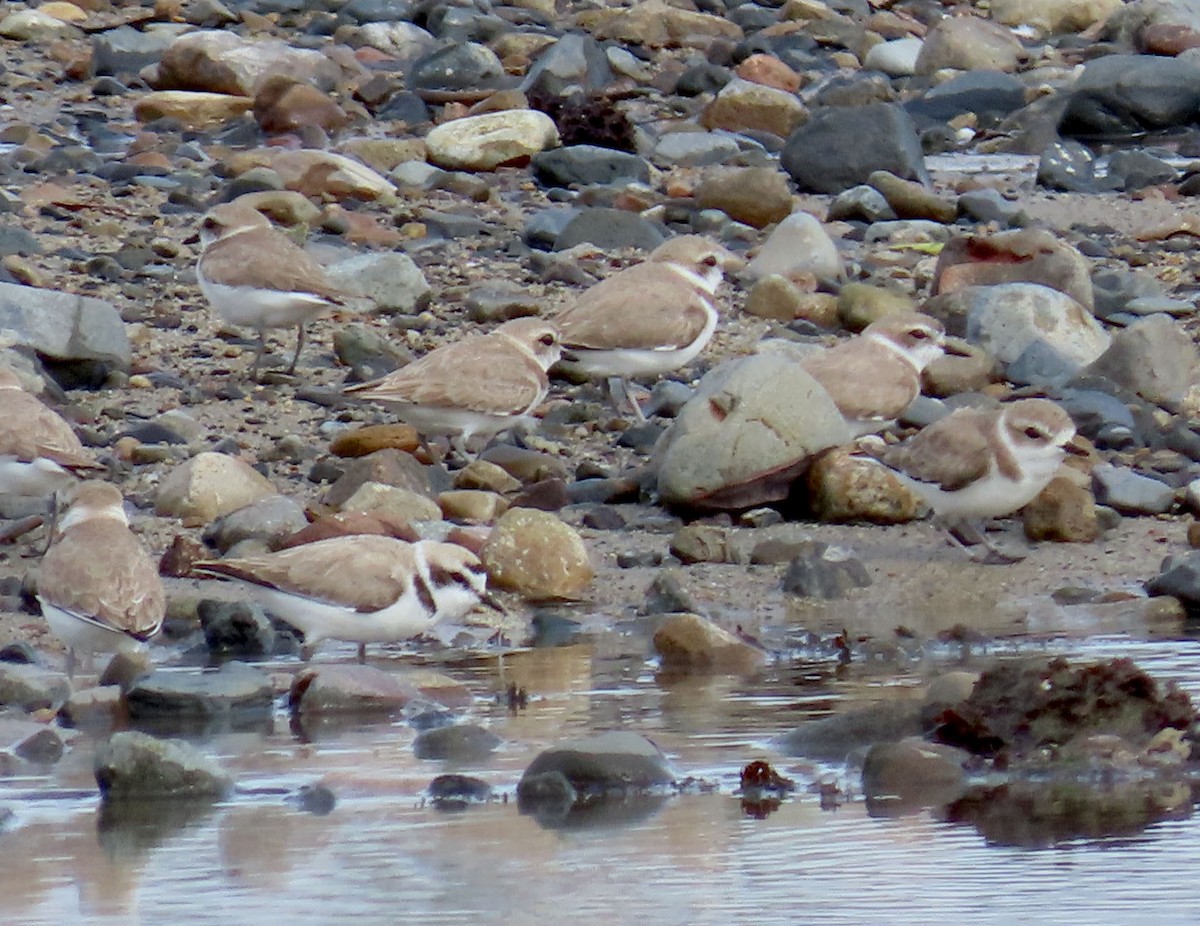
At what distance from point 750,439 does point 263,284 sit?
106 inches

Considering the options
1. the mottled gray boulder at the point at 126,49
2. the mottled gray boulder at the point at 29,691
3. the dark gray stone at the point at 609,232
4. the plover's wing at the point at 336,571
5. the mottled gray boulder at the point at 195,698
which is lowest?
the mottled gray boulder at the point at 126,49

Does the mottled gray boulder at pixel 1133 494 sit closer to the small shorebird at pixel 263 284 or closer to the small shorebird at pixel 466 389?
the small shorebird at pixel 466 389

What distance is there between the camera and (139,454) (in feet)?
30.9

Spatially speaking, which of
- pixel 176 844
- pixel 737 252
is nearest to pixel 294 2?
pixel 737 252

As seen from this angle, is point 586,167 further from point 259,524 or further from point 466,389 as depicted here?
point 259,524

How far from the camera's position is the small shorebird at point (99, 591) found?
686 cm

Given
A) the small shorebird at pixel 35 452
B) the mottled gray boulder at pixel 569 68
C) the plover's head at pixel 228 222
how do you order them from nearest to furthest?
the small shorebird at pixel 35 452 → the plover's head at pixel 228 222 → the mottled gray boulder at pixel 569 68

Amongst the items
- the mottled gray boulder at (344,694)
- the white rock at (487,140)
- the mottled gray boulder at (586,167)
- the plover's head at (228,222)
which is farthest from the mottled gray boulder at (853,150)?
the mottled gray boulder at (344,694)

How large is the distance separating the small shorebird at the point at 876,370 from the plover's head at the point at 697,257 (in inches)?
49.2

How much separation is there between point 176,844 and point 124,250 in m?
7.43

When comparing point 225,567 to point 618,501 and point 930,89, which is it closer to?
point 618,501

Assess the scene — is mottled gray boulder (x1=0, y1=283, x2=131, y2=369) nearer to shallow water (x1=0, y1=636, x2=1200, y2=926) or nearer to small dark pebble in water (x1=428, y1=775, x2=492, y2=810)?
shallow water (x1=0, y1=636, x2=1200, y2=926)

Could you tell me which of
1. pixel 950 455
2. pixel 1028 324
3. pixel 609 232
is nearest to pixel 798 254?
pixel 609 232

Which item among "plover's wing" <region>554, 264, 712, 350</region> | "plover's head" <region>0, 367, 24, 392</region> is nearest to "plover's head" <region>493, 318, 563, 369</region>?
"plover's wing" <region>554, 264, 712, 350</region>
